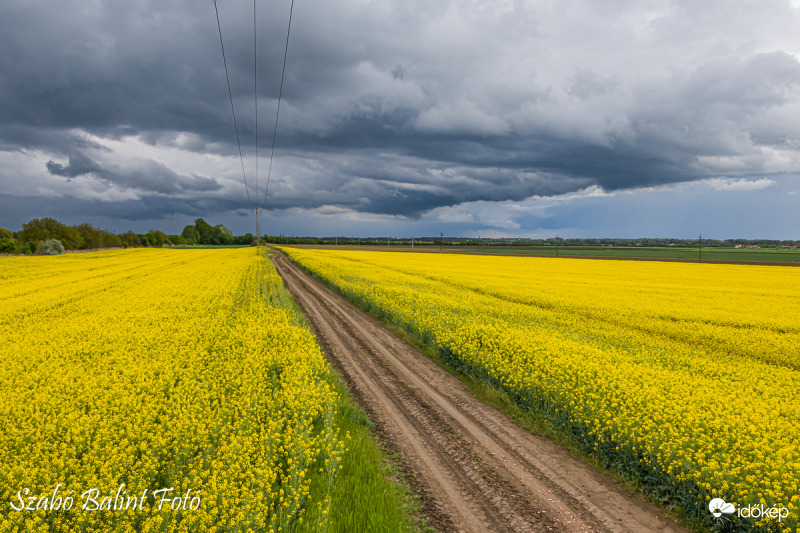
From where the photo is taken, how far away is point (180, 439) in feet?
17.6

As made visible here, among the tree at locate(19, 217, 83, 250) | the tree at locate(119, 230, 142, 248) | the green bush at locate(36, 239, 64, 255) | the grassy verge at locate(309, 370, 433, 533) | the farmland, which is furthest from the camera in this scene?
the tree at locate(119, 230, 142, 248)

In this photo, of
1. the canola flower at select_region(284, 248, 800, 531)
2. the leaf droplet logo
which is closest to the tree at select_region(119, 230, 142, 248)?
the canola flower at select_region(284, 248, 800, 531)

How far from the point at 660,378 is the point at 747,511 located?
427cm

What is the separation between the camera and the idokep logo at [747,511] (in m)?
4.71

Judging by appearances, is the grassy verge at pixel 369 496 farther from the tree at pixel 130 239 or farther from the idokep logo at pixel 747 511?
the tree at pixel 130 239


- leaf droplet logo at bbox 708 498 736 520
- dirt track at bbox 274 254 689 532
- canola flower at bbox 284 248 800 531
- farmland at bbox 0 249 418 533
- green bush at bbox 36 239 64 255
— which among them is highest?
green bush at bbox 36 239 64 255

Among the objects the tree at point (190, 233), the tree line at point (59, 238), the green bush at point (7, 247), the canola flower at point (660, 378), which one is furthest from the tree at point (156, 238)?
the canola flower at point (660, 378)

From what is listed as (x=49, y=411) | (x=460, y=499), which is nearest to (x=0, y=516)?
(x=49, y=411)

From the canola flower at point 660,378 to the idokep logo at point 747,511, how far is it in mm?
72

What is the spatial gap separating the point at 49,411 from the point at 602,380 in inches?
402

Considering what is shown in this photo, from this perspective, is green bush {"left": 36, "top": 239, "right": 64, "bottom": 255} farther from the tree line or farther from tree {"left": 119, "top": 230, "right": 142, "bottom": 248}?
tree {"left": 119, "top": 230, "right": 142, "bottom": 248}

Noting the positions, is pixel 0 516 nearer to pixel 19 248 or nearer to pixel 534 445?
pixel 534 445

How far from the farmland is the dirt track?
68cm

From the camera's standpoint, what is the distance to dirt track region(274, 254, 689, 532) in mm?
5203
